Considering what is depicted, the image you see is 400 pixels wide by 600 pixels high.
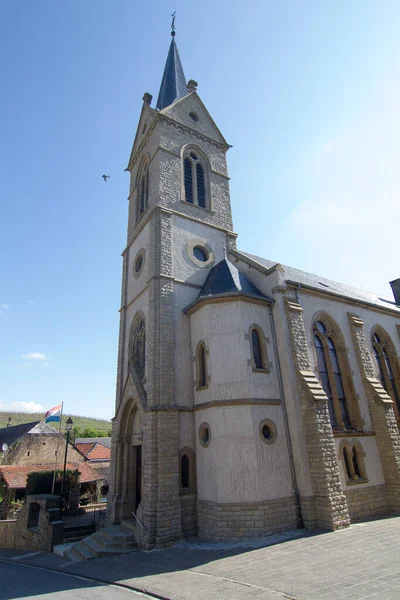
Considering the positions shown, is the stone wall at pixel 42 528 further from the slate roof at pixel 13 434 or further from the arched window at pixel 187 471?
the slate roof at pixel 13 434

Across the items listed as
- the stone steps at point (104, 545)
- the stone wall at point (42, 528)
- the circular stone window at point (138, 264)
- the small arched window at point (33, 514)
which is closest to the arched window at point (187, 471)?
the stone steps at point (104, 545)

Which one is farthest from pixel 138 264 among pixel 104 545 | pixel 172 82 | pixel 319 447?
pixel 172 82

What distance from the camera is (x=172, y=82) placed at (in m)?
25.1

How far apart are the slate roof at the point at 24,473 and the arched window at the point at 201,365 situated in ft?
56.7

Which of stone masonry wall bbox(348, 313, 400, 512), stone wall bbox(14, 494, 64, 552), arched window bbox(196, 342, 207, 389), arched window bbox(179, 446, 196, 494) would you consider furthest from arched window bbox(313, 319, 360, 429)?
stone wall bbox(14, 494, 64, 552)

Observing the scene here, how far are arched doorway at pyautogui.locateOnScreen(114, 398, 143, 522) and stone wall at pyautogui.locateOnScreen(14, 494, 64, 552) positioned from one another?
9.53 feet

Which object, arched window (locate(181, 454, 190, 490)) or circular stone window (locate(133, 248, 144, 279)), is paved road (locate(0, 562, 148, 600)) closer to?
arched window (locate(181, 454, 190, 490))

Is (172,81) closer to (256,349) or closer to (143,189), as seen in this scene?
(143,189)

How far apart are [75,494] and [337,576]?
19.5m

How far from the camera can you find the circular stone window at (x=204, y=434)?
43.6ft

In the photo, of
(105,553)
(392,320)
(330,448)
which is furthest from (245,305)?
(392,320)

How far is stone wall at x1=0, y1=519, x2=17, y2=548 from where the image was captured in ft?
63.4

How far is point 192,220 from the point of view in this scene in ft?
61.2

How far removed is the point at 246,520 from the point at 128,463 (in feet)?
21.7
